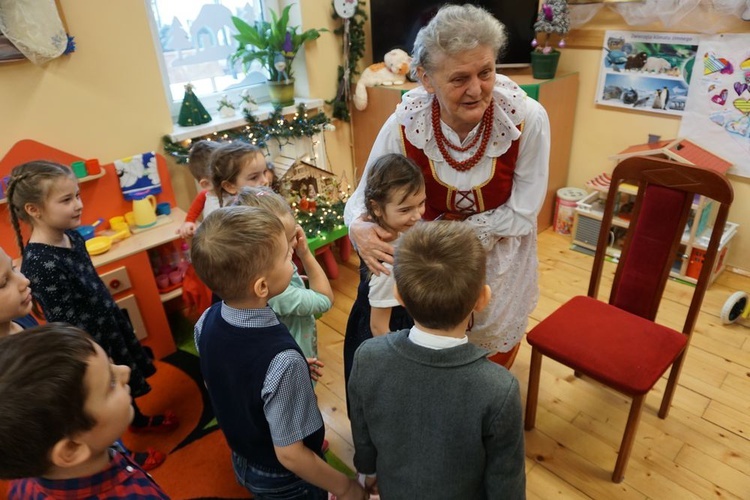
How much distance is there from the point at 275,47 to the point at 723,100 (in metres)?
2.51

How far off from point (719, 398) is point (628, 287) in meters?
0.75

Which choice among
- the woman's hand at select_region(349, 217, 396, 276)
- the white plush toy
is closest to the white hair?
the woman's hand at select_region(349, 217, 396, 276)

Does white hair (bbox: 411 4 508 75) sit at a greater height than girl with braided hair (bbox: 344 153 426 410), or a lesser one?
greater

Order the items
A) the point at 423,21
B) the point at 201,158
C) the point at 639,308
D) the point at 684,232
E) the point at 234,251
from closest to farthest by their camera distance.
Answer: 1. the point at 234,251
2. the point at 639,308
3. the point at 201,158
4. the point at 684,232
5. the point at 423,21

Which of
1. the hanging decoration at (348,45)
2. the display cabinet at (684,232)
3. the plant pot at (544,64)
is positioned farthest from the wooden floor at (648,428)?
the hanging decoration at (348,45)

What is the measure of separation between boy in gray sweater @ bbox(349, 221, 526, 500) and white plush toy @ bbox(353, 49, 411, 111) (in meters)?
2.57

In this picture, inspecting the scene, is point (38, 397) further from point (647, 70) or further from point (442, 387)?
point (647, 70)

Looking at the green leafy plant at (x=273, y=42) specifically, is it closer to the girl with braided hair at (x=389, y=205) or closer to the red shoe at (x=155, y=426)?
the girl with braided hair at (x=389, y=205)

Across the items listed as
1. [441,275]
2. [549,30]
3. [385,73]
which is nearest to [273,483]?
[441,275]

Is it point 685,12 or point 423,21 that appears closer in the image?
point 685,12

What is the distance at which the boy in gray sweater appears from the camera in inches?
37.0

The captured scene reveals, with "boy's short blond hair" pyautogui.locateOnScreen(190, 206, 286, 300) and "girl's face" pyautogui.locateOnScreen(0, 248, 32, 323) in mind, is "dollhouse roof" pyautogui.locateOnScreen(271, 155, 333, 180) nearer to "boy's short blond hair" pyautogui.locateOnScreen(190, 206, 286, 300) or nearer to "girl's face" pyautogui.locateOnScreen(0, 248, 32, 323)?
"girl's face" pyautogui.locateOnScreen(0, 248, 32, 323)

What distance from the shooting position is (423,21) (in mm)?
3264

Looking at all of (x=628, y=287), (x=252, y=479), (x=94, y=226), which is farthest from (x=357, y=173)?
(x=252, y=479)
